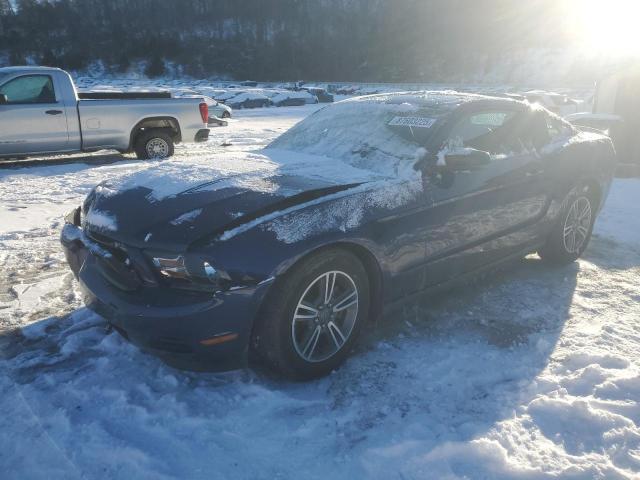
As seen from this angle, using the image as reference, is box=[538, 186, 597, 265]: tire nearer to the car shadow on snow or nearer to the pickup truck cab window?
the car shadow on snow

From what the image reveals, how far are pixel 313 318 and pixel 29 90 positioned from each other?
784 centimetres

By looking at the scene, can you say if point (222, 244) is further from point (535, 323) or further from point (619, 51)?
point (619, 51)

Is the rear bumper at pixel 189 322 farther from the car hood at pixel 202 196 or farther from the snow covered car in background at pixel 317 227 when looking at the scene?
the car hood at pixel 202 196

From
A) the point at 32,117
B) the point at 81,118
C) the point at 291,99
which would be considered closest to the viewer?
the point at 32,117

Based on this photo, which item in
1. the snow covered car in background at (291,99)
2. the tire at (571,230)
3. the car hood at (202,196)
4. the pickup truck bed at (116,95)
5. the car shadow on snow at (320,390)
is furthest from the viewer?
the snow covered car in background at (291,99)

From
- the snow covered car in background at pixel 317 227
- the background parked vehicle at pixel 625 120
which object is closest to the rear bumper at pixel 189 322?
the snow covered car in background at pixel 317 227

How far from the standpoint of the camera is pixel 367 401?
277 centimetres

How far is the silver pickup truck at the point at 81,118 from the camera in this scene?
27.4 ft

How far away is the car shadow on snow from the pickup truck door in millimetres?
6103

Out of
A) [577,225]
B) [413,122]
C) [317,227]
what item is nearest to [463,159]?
[413,122]

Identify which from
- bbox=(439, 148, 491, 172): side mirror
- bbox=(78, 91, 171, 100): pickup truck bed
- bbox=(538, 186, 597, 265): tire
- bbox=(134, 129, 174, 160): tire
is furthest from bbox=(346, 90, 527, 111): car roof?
bbox=(78, 91, 171, 100): pickup truck bed

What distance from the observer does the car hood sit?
2.68m

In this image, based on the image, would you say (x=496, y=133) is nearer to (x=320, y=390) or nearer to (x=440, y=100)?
(x=440, y=100)

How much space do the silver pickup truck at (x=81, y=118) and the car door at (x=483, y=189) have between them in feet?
23.6
